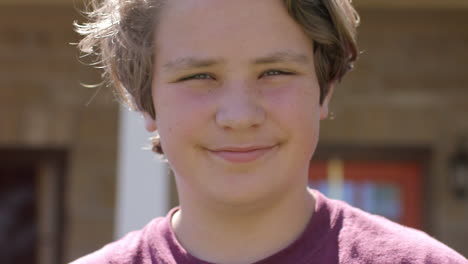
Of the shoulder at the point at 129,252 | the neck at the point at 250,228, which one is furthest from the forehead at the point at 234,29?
the shoulder at the point at 129,252

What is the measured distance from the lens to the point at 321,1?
185cm

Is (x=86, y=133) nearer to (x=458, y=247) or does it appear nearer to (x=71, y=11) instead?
(x=71, y=11)


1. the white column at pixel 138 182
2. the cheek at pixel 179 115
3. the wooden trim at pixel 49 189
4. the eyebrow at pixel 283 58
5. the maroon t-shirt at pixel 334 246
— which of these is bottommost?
the wooden trim at pixel 49 189

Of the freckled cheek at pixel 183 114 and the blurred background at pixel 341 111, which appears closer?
the freckled cheek at pixel 183 114

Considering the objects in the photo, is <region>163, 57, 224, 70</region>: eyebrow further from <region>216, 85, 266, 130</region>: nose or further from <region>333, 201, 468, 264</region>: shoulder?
<region>333, 201, 468, 264</region>: shoulder

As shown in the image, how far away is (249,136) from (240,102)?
0.08 metres

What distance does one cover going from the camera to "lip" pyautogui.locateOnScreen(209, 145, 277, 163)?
168cm

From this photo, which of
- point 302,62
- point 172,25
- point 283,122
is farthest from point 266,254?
point 172,25

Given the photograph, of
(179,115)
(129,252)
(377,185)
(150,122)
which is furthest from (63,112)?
(179,115)

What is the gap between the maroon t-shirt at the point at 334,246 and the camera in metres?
1.68

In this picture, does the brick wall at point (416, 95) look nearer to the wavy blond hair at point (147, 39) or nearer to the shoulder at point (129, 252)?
the wavy blond hair at point (147, 39)

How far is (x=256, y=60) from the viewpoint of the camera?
1.68m

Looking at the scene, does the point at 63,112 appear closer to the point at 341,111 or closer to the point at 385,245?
the point at 341,111

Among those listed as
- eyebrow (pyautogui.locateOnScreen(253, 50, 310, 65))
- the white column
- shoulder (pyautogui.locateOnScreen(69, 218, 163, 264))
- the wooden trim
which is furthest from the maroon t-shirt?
the wooden trim
